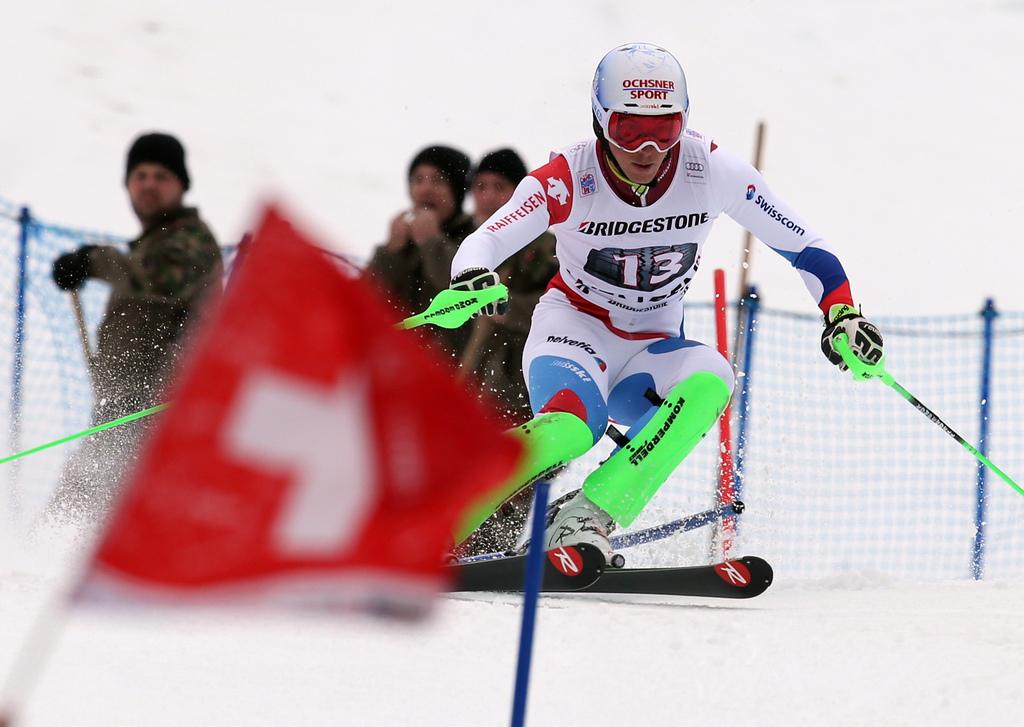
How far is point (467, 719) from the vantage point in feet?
9.49

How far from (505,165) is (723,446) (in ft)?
5.67

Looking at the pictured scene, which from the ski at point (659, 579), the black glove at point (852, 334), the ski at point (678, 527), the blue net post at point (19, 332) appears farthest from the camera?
the blue net post at point (19, 332)

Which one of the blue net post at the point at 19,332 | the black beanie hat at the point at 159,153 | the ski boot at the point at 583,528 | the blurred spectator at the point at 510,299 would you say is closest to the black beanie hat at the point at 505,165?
the blurred spectator at the point at 510,299

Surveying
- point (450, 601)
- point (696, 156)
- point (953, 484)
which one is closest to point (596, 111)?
point (696, 156)

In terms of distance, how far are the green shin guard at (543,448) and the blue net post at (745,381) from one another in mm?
2708

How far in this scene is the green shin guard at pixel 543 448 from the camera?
151 inches

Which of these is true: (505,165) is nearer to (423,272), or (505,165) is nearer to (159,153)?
(423,272)

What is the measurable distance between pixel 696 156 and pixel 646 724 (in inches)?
82.5

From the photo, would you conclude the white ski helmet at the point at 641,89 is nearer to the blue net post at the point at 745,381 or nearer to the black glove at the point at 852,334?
the black glove at the point at 852,334

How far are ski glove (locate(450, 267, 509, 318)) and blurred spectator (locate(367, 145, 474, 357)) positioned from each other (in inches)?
62.4

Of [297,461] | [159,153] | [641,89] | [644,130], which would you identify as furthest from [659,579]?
[297,461]

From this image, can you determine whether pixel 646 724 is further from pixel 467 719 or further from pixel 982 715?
pixel 982 715

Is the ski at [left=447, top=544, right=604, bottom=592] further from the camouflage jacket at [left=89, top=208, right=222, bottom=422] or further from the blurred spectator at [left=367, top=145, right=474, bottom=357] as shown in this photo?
the camouflage jacket at [left=89, top=208, right=222, bottom=422]

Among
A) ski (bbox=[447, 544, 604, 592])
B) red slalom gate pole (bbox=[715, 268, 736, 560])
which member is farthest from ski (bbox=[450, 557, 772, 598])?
red slalom gate pole (bbox=[715, 268, 736, 560])
